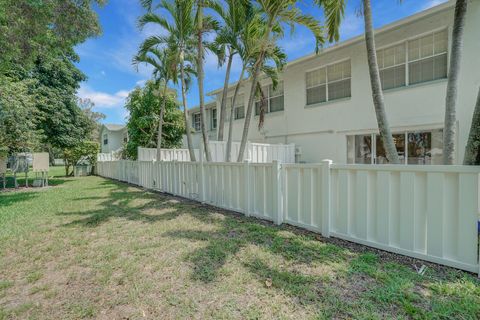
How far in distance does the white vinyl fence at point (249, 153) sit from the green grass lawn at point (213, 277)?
3724 mm

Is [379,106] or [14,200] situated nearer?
[379,106]

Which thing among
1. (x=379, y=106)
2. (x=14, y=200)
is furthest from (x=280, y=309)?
(x=14, y=200)

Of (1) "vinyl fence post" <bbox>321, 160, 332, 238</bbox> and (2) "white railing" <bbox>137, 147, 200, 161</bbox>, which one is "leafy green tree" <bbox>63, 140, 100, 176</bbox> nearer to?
(2) "white railing" <bbox>137, 147, 200, 161</bbox>

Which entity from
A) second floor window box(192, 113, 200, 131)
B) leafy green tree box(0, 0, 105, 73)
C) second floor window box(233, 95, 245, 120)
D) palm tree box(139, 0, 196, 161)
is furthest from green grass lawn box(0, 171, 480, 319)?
second floor window box(192, 113, 200, 131)

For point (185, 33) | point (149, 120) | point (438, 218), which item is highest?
point (185, 33)

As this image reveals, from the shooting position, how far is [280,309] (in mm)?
2297

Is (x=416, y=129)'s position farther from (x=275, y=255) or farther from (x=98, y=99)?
(x=98, y=99)

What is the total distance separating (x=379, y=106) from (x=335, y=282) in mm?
3008

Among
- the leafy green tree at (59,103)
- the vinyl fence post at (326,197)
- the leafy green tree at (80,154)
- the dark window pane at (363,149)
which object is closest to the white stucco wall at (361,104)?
the dark window pane at (363,149)

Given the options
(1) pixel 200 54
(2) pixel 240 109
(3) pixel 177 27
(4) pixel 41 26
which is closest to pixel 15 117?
(4) pixel 41 26

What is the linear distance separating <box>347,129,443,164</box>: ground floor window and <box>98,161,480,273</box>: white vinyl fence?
18.2 feet

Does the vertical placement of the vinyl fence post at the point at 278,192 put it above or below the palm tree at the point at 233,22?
below

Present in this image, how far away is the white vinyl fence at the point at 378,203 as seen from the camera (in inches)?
111

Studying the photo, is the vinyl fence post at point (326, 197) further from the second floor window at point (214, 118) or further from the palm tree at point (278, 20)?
the second floor window at point (214, 118)
